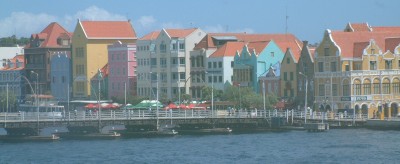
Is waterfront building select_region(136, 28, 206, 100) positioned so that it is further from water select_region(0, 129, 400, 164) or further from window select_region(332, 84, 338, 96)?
water select_region(0, 129, 400, 164)

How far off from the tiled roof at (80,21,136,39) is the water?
60.1 meters

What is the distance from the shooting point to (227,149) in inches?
4688

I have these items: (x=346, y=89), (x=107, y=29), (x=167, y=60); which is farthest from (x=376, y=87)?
(x=107, y=29)

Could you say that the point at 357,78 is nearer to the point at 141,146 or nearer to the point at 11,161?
the point at 141,146

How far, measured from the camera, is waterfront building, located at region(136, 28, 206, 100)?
178125mm

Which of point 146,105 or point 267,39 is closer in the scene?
point 146,105

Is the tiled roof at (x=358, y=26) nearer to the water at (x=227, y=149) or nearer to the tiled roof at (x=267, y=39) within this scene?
the tiled roof at (x=267, y=39)

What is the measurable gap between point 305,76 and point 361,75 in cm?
931

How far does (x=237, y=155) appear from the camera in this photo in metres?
113

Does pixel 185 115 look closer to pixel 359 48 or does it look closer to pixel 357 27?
pixel 359 48

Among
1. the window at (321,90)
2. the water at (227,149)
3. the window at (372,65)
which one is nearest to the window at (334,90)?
the window at (321,90)

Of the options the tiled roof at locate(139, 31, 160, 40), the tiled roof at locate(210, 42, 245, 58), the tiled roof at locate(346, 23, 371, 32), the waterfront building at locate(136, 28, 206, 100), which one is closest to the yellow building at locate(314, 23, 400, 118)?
the tiled roof at locate(346, 23, 371, 32)

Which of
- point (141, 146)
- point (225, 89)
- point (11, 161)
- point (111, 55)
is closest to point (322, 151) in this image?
point (141, 146)

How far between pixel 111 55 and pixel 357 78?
5218 centimetres
